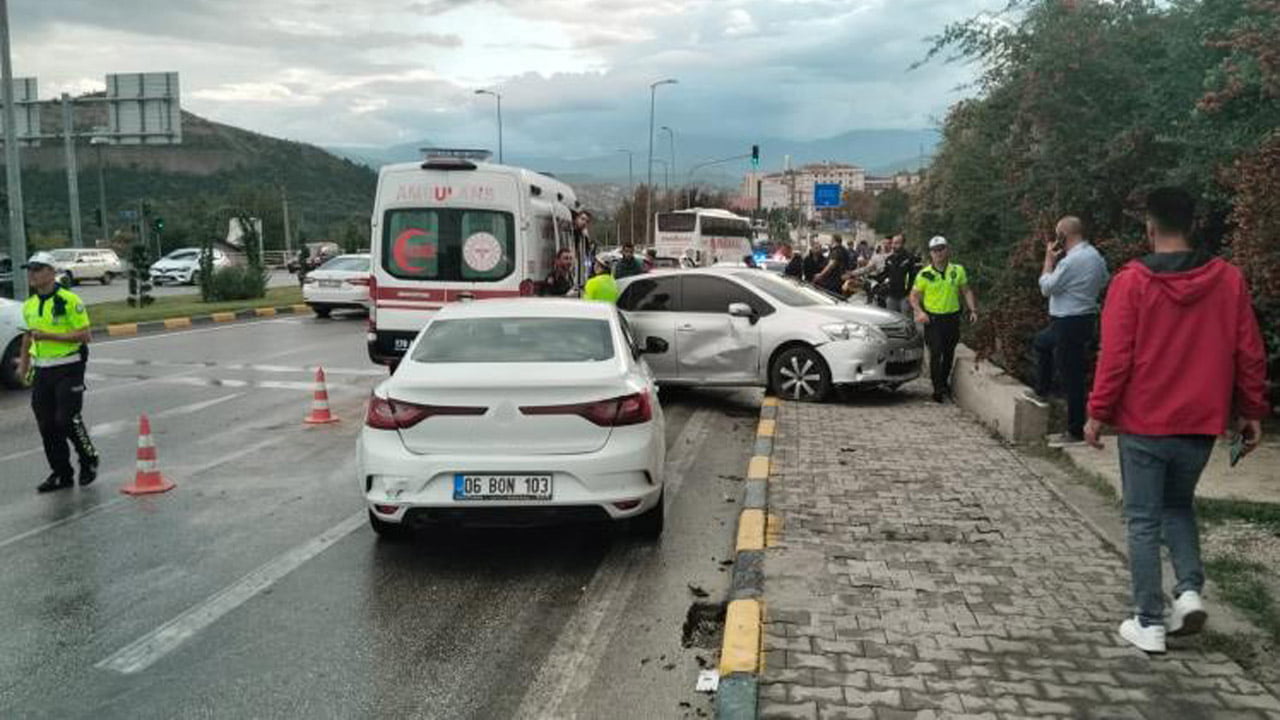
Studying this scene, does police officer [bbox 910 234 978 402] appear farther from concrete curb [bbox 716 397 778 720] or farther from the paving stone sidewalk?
concrete curb [bbox 716 397 778 720]

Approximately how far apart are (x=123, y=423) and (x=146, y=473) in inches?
129

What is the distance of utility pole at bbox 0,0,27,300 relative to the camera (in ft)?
66.7

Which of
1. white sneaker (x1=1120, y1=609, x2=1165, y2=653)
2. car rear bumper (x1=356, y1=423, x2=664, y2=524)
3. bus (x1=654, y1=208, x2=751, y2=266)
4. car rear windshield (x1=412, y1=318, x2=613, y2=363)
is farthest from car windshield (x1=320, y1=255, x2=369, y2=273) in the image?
white sneaker (x1=1120, y1=609, x2=1165, y2=653)

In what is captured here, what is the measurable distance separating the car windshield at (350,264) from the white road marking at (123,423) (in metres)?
11.7

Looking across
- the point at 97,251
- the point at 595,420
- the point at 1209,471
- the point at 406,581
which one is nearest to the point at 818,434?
the point at 1209,471

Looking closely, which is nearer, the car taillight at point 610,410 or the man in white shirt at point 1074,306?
the car taillight at point 610,410

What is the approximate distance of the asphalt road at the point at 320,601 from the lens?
13.7 feet

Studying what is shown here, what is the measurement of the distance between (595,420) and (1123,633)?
2.74 m

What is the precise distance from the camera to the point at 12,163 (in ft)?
69.3

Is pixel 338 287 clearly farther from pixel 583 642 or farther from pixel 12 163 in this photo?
pixel 583 642

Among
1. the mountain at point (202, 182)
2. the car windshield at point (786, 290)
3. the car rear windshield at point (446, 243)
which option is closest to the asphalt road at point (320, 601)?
the car windshield at point (786, 290)

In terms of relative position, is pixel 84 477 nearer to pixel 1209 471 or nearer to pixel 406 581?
pixel 406 581

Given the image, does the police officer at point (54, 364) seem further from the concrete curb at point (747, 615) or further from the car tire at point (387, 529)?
the concrete curb at point (747, 615)

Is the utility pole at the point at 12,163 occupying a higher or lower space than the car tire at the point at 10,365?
higher
